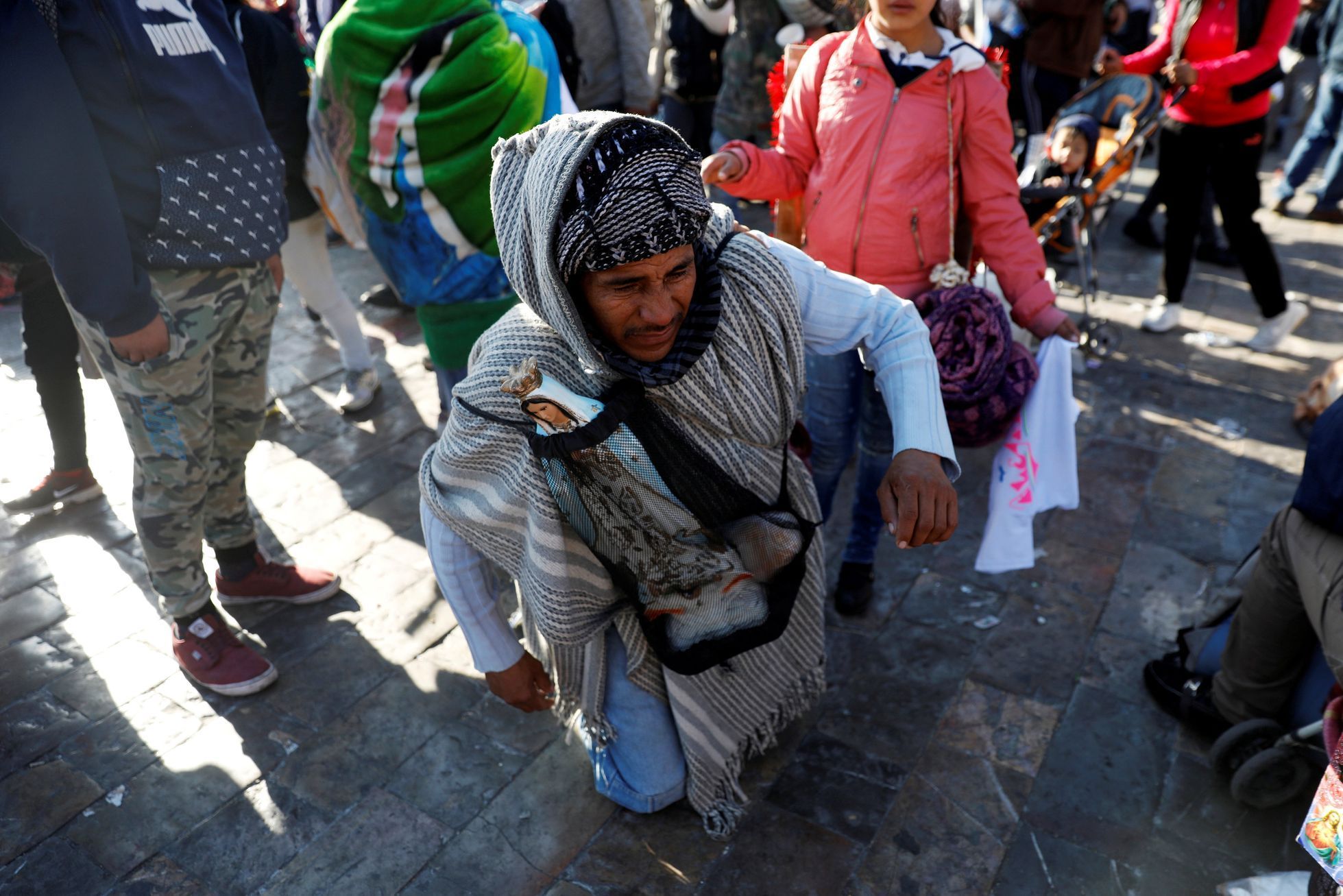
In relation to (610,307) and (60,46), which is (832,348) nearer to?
(610,307)

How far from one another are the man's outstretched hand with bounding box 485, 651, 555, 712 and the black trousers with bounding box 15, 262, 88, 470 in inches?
94.1

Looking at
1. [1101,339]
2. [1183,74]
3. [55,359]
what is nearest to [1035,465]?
[1101,339]

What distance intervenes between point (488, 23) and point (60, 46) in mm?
1172

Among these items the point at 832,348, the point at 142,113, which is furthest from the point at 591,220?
the point at 142,113

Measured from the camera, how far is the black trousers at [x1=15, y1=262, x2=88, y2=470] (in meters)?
3.59

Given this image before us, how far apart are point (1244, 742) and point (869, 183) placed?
1.91 metres

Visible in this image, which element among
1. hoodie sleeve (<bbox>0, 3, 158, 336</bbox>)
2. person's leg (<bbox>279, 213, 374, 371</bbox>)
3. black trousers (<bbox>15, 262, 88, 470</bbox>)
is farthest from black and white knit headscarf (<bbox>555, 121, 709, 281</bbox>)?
person's leg (<bbox>279, 213, 374, 371</bbox>)

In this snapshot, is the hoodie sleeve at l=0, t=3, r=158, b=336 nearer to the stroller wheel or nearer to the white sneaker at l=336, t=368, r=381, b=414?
the white sneaker at l=336, t=368, r=381, b=414

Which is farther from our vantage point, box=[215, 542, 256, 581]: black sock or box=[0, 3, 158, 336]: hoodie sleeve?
box=[215, 542, 256, 581]: black sock

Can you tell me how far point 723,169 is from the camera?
2.89 meters

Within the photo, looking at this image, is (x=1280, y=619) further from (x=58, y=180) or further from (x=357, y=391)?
(x=357, y=391)

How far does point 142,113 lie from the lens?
2.44 meters

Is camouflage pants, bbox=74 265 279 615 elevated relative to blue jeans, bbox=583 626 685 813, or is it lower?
elevated

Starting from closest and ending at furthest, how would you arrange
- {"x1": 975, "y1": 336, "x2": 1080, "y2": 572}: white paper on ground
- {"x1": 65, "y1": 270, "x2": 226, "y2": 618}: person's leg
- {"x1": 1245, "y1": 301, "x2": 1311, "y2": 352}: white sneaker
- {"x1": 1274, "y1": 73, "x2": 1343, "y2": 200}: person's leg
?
1. {"x1": 65, "y1": 270, "x2": 226, "y2": 618}: person's leg
2. {"x1": 975, "y1": 336, "x2": 1080, "y2": 572}: white paper on ground
3. {"x1": 1245, "y1": 301, "x2": 1311, "y2": 352}: white sneaker
4. {"x1": 1274, "y1": 73, "x2": 1343, "y2": 200}: person's leg
